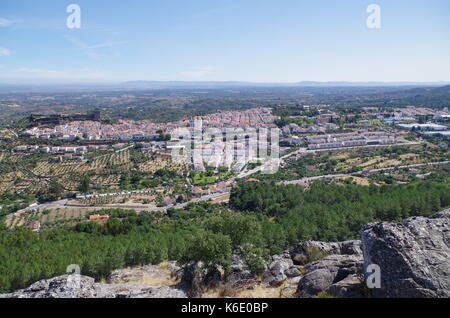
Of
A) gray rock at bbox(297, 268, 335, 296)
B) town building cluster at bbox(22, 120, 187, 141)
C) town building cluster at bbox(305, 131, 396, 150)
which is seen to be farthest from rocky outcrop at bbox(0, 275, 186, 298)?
A: town building cluster at bbox(22, 120, 187, 141)

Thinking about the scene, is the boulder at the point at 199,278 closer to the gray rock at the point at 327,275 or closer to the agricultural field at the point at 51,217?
the gray rock at the point at 327,275

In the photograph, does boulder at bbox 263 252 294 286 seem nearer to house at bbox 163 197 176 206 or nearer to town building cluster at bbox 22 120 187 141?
house at bbox 163 197 176 206

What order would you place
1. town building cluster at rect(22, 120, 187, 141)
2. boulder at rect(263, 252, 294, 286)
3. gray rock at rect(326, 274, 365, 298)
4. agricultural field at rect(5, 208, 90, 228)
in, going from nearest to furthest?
gray rock at rect(326, 274, 365, 298), boulder at rect(263, 252, 294, 286), agricultural field at rect(5, 208, 90, 228), town building cluster at rect(22, 120, 187, 141)

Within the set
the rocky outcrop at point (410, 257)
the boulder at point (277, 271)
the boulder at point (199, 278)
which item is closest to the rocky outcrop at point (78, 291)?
the boulder at point (199, 278)

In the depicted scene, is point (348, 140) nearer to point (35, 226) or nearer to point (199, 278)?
point (199, 278)

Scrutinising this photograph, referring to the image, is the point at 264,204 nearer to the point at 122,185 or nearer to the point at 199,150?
the point at 122,185
